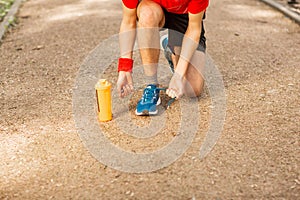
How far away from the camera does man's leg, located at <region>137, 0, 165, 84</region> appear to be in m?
3.31

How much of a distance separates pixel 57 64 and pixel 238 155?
237 cm

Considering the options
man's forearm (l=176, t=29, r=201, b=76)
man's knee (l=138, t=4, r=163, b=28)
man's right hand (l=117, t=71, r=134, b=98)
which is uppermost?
man's knee (l=138, t=4, r=163, b=28)

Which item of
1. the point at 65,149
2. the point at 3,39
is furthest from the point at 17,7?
the point at 65,149

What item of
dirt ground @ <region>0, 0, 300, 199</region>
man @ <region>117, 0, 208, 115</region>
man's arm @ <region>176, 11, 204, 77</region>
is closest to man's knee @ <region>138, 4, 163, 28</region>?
man @ <region>117, 0, 208, 115</region>

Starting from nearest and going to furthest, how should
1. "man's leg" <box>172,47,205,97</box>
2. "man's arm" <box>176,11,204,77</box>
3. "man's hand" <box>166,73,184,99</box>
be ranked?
1. "man's hand" <box>166,73,184,99</box>
2. "man's arm" <box>176,11,204,77</box>
3. "man's leg" <box>172,47,205,97</box>

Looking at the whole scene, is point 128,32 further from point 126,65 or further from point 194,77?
point 194,77

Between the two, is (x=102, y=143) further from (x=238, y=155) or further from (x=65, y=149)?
(x=238, y=155)

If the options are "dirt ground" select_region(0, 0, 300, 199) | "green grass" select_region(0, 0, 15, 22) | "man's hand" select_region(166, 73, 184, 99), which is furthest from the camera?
"green grass" select_region(0, 0, 15, 22)

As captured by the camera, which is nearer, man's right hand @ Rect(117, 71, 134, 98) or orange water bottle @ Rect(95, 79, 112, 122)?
orange water bottle @ Rect(95, 79, 112, 122)

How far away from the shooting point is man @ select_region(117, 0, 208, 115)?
3.23 metres

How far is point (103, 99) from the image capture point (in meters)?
3.13

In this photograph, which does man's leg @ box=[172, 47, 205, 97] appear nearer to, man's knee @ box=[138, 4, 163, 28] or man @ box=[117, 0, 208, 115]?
man @ box=[117, 0, 208, 115]

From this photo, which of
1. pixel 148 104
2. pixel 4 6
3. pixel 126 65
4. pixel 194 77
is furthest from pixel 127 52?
pixel 4 6

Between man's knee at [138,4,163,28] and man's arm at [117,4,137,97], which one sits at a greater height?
man's knee at [138,4,163,28]
